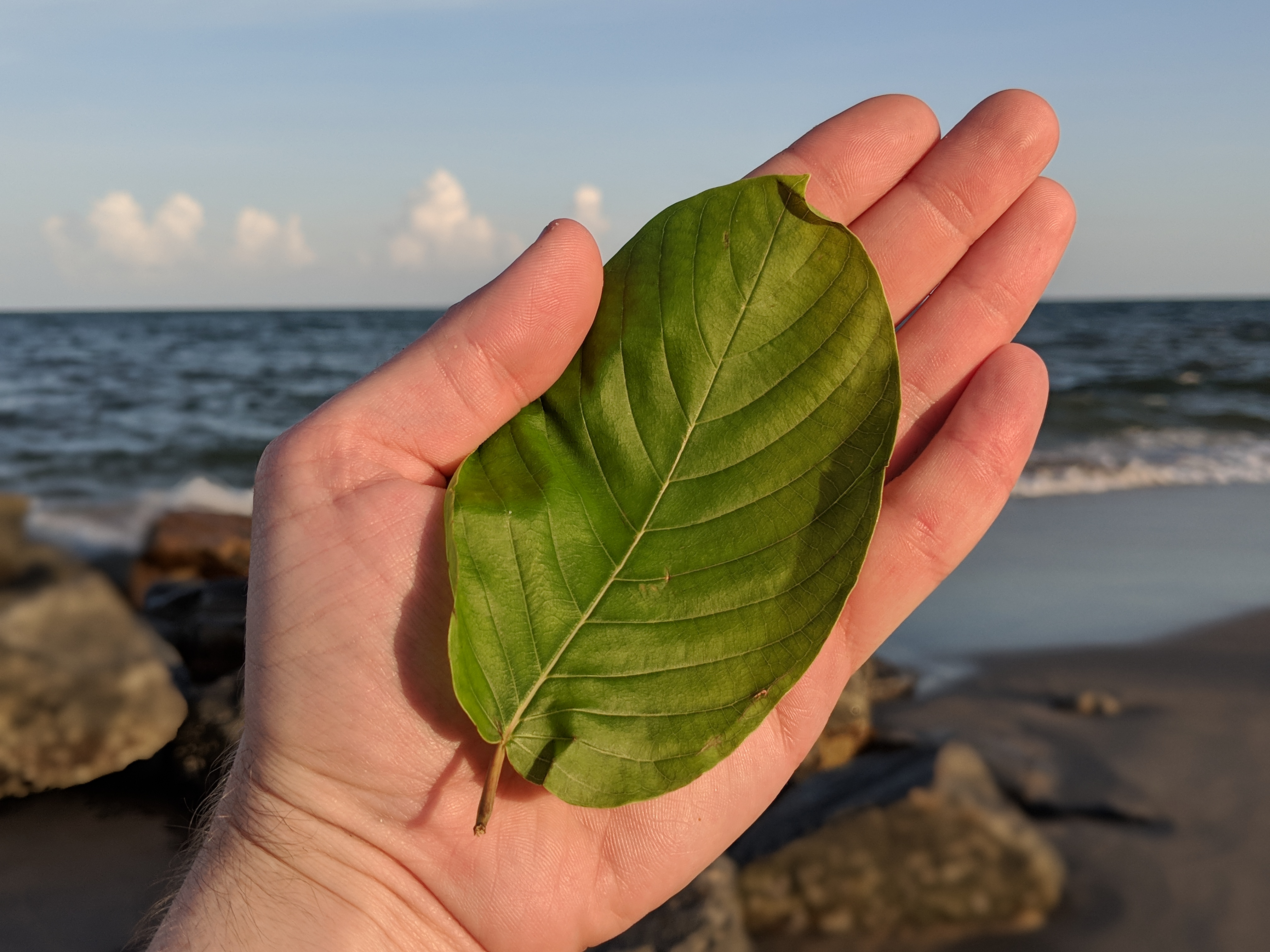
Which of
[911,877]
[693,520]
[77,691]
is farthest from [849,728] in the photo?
[77,691]

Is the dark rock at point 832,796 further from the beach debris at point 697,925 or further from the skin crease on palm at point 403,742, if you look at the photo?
the skin crease on palm at point 403,742

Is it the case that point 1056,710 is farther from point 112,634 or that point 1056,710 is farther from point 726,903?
point 112,634

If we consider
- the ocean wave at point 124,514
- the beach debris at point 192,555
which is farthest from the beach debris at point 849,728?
the ocean wave at point 124,514

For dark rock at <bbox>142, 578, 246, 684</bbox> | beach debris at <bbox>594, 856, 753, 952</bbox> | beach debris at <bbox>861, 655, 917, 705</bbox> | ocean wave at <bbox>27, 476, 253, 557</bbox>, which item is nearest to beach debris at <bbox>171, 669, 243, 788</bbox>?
dark rock at <bbox>142, 578, 246, 684</bbox>

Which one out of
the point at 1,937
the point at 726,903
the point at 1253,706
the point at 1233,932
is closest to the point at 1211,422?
the point at 1253,706

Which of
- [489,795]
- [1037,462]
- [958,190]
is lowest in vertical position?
[1037,462]

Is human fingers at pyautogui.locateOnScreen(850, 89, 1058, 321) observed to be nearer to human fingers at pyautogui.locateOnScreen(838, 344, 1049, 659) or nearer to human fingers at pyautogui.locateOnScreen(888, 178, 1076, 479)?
human fingers at pyautogui.locateOnScreen(888, 178, 1076, 479)

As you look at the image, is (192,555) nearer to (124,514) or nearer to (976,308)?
(124,514)
